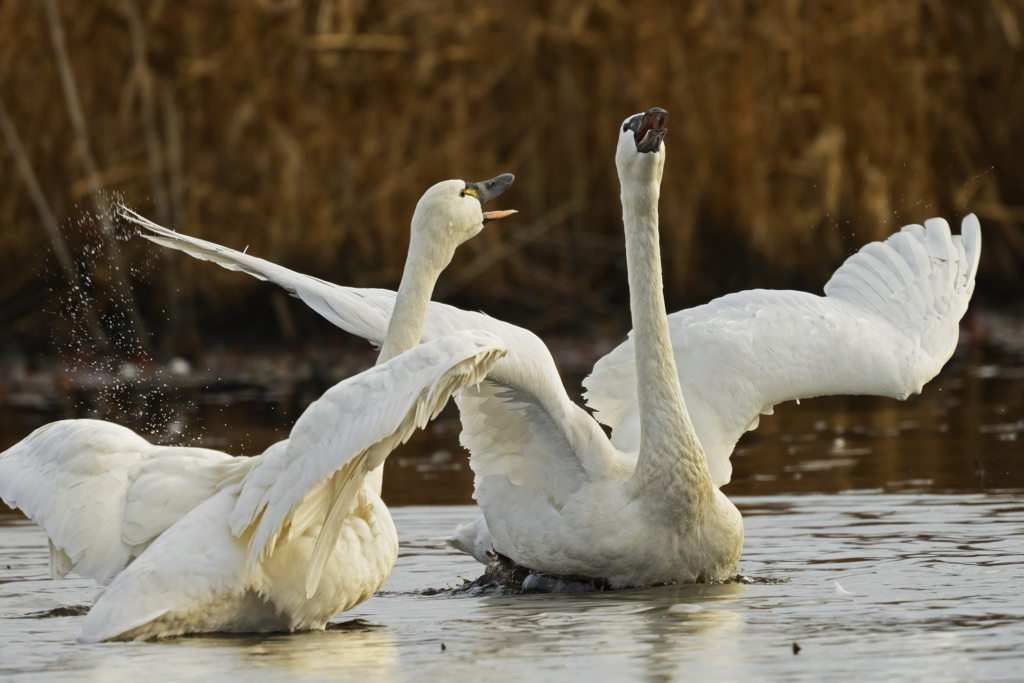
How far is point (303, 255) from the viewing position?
15484 mm

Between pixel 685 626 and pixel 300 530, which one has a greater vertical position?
pixel 300 530

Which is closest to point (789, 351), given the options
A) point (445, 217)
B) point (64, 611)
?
point (445, 217)

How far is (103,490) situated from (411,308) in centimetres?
136

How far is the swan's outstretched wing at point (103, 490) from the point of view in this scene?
673cm

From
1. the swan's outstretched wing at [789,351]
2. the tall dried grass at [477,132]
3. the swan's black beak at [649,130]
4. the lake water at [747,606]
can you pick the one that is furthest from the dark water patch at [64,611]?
the tall dried grass at [477,132]

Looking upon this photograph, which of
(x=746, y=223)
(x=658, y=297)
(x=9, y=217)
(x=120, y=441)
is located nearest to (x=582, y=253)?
(x=746, y=223)

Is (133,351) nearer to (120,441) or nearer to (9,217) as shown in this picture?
(9,217)

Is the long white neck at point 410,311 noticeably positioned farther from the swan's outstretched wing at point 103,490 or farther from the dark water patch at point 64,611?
the dark water patch at point 64,611

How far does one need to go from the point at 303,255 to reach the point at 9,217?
2481 mm

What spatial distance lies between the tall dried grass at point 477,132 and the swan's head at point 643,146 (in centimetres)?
791

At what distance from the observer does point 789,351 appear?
8375 millimetres

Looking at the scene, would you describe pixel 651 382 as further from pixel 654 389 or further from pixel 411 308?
pixel 411 308

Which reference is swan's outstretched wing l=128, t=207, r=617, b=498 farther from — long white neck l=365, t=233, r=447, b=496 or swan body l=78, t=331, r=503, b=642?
swan body l=78, t=331, r=503, b=642

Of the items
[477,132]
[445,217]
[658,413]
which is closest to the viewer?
[445,217]
